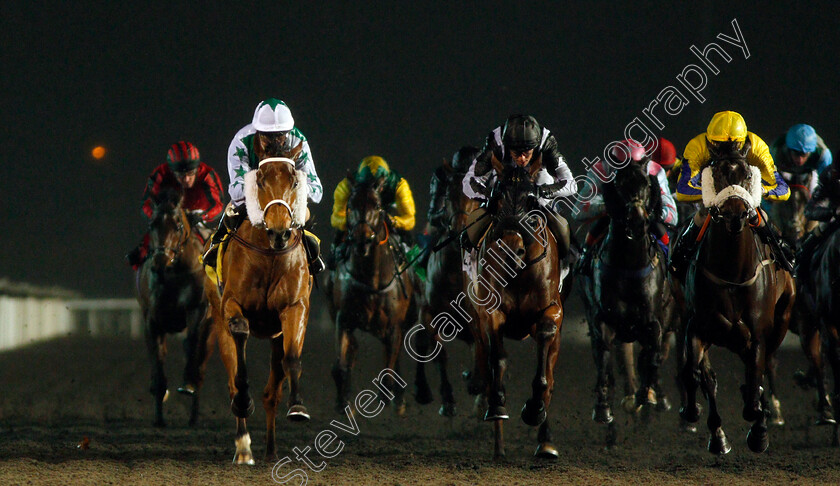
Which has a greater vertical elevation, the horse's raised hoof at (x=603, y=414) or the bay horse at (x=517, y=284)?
the bay horse at (x=517, y=284)

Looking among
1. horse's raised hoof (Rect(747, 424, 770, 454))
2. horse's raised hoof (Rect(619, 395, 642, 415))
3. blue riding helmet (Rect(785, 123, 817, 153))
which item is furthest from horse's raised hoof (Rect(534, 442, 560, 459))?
blue riding helmet (Rect(785, 123, 817, 153))

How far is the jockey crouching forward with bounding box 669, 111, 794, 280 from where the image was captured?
718 centimetres

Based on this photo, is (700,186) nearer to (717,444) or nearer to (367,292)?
(717,444)

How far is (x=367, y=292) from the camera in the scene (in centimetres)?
998

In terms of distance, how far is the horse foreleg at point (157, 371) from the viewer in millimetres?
9602

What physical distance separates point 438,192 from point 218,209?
2.36 metres

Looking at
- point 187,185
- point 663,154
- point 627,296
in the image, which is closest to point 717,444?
point 627,296

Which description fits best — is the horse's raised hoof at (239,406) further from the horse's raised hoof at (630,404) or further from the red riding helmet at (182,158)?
the red riding helmet at (182,158)

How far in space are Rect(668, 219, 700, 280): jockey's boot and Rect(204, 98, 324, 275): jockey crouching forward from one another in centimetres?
281

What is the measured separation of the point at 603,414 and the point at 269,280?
10.9 feet

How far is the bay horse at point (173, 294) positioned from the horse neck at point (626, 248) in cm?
408

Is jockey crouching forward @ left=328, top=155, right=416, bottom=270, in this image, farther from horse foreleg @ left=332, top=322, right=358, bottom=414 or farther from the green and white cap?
the green and white cap

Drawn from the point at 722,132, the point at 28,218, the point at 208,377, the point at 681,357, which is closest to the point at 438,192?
the point at 681,357

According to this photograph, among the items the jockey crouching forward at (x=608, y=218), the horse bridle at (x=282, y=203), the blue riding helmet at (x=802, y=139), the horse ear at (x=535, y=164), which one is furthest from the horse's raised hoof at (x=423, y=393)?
the blue riding helmet at (x=802, y=139)
